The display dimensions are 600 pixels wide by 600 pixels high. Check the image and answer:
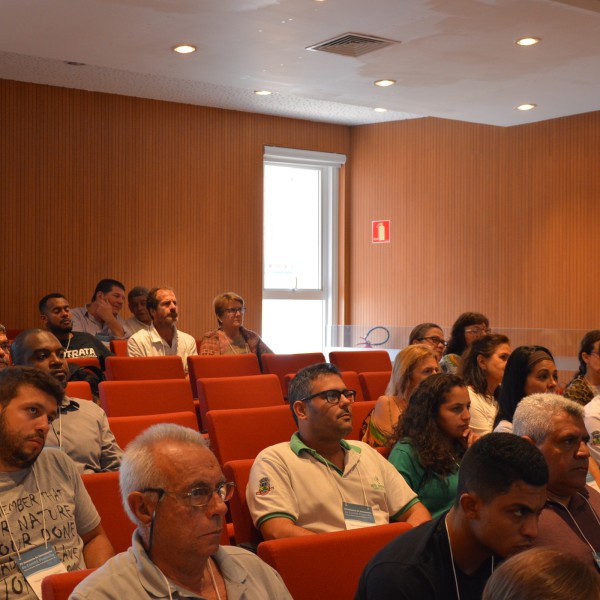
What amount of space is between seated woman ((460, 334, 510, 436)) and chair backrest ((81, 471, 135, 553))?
2.37 metres

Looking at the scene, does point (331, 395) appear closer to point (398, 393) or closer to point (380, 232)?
point (398, 393)

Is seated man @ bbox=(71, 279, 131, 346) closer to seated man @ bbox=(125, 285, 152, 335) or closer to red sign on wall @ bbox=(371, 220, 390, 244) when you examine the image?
seated man @ bbox=(125, 285, 152, 335)

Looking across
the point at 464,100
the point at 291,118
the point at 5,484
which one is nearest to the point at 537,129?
the point at 464,100

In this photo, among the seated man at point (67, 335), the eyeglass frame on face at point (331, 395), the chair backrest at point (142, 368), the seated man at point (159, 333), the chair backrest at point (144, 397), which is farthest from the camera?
the seated man at point (159, 333)

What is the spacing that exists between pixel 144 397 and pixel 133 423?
82cm

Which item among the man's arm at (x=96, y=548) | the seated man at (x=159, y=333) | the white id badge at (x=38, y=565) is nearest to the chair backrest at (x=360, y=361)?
the seated man at (x=159, y=333)


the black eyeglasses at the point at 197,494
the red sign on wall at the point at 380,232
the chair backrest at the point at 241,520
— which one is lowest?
the chair backrest at the point at 241,520

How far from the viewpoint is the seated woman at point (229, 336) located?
648 cm

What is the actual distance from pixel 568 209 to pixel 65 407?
6.69 meters

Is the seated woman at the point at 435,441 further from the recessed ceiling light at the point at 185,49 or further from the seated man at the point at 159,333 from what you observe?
the recessed ceiling light at the point at 185,49

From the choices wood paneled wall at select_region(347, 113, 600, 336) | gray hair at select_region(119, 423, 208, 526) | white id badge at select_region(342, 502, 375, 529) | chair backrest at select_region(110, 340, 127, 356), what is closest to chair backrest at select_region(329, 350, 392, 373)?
chair backrest at select_region(110, 340, 127, 356)

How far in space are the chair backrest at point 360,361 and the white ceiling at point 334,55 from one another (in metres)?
2.29

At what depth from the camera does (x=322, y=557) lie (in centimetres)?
223

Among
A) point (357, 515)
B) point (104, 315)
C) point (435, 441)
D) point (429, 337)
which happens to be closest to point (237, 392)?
point (435, 441)
